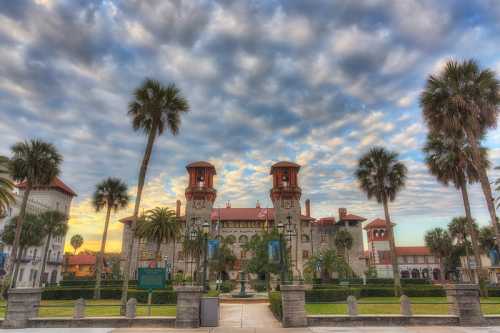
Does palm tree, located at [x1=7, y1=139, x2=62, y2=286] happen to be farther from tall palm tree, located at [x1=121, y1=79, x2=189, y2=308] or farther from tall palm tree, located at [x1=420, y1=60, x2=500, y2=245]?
tall palm tree, located at [x1=420, y1=60, x2=500, y2=245]

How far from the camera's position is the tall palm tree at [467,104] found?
22047 mm

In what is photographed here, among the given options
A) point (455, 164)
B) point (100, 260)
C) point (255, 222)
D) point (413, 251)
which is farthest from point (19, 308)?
point (413, 251)

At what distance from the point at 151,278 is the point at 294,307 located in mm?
7852

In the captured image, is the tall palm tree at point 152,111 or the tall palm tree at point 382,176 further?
the tall palm tree at point 382,176

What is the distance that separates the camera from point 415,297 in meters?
32.7

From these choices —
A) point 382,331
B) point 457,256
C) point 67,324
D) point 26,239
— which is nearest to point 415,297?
point 382,331

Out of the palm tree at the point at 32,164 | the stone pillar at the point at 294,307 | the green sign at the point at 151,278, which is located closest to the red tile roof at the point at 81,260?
the palm tree at the point at 32,164

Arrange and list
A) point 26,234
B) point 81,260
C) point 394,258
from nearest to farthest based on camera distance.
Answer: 1. point 394,258
2. point 26,234
3. point 81,260

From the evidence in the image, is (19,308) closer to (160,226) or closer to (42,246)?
(160,226)

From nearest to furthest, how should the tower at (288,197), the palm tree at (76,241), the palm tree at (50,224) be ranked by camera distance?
the palm tree at (50,224) → the tower at (288,197) → the palm tree at (76,241)

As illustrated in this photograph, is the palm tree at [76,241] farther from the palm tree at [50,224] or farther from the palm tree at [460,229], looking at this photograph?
the palm tree at [460,229]

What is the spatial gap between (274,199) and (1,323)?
55.6 metres

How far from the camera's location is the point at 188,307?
1442 centimetres

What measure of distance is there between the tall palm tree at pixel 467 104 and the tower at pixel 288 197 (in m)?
42.9
